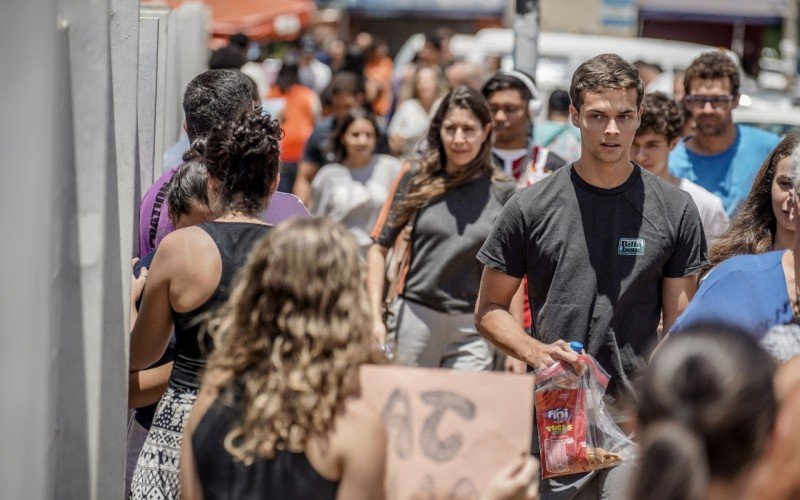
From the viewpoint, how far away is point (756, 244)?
4.54 metres

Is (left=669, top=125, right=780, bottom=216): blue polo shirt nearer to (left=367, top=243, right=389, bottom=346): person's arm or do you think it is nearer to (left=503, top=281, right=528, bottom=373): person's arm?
(left=503, top=281, right=528, bottom=373): person's arm

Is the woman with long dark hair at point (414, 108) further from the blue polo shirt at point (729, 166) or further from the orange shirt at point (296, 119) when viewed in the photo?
the blue polo shirt at point (729, 166)

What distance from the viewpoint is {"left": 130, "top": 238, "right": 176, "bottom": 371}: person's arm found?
3725mm

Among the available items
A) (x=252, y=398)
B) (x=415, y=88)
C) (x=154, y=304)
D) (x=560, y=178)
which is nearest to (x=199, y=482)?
(x=252, y=398)

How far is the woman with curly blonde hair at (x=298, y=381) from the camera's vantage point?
270 cm

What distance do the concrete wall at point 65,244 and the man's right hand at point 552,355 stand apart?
1.43 meters

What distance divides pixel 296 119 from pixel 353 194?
4240 millimetres

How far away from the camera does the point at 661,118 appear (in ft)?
21.2

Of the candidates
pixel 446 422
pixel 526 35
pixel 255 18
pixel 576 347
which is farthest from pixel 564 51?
pixel 446 422

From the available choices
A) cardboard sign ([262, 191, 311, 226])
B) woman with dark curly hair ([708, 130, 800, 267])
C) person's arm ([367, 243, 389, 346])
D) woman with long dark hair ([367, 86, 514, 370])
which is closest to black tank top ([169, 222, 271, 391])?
cardboard sign ([262, 191, 311, 226])

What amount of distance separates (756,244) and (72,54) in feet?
8.40

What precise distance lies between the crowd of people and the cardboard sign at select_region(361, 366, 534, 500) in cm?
10

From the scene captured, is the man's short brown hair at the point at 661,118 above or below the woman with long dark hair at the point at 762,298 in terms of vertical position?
above

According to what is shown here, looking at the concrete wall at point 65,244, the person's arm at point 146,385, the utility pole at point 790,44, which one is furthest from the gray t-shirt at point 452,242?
the utility pole at point 790,44
